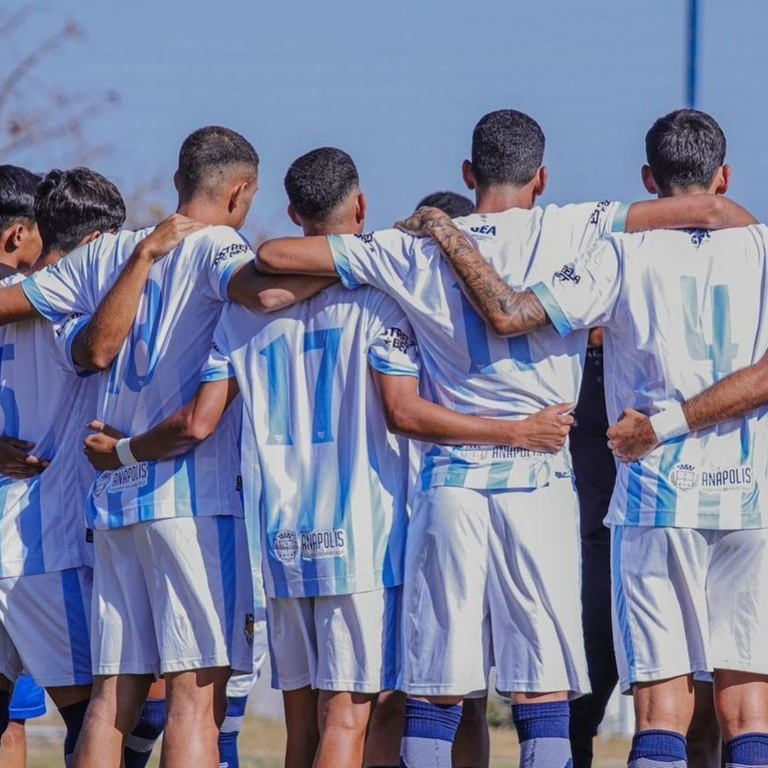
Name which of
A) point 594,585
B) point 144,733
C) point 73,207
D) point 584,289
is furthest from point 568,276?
point 144,733

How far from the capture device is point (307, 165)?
5430 millimetres

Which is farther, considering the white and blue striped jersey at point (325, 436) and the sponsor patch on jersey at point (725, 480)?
the white and blue striped jersey at point (325, 436)

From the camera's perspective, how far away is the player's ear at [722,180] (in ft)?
17.8

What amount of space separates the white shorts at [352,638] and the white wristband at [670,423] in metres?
1.08

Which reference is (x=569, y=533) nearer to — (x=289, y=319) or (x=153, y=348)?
(x=289, y=319)

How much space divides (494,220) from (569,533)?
3.72 feet

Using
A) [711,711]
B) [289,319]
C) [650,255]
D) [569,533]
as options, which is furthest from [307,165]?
[711,711]

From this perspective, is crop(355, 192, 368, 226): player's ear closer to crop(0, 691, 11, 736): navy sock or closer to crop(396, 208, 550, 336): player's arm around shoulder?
crop(396, 208, 550, 336): player's arm around shoulder

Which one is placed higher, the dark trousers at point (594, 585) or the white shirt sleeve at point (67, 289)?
the white shirt sleeve at point (67, 289)

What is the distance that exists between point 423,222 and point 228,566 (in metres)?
1.46

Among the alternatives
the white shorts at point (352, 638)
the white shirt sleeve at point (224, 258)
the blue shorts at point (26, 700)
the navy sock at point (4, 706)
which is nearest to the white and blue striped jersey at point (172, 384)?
the white shirt sleeve at point (224, 258)

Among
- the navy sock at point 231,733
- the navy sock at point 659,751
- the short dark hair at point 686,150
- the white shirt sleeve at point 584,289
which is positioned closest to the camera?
the navy sock at point 659,751

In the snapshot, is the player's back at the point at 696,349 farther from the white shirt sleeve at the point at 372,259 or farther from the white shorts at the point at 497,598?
the white shirt sleeve at the point at 372,259

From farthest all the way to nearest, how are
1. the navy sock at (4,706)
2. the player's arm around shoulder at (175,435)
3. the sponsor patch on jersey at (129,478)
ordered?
1. the navy sock at (4,706)
2. the sponsor patch on jersey at (129,478)
3. the player's arm around shoulder at (175,435)
